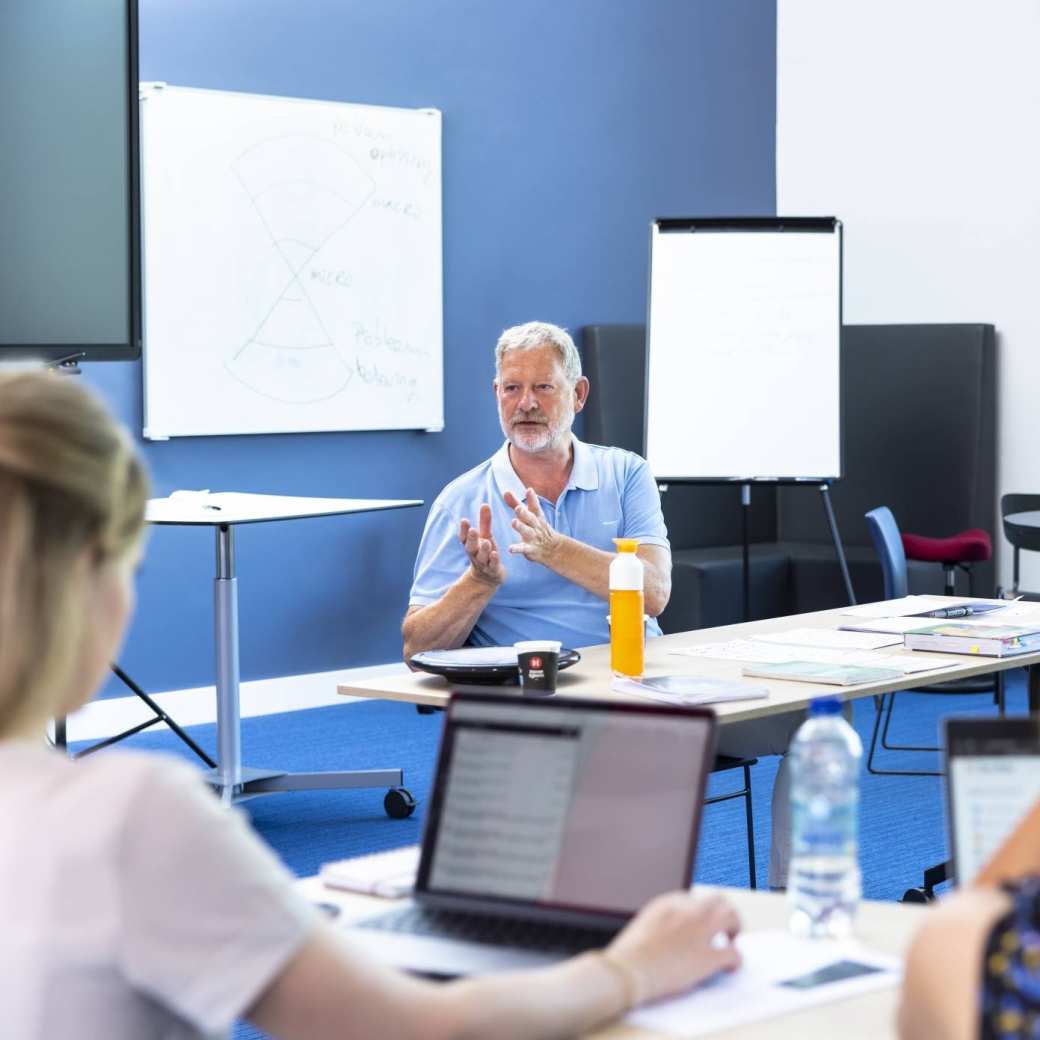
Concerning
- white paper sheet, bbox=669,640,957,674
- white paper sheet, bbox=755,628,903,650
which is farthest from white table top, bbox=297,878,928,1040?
white paper sheet, bbox=755,628,903,650

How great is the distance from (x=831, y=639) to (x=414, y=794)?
1851mm

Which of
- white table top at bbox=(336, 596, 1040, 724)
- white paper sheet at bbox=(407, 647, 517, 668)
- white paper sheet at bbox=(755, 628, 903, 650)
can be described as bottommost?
white table top at bbox=(336, 596, 1040, 724)

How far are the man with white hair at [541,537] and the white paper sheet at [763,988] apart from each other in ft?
5.36

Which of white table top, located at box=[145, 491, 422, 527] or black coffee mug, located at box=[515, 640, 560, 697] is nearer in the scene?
black coffee mug, located at box=[515, 640, 560, 697]

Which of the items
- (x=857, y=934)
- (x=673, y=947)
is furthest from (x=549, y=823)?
(x=857, y=934)

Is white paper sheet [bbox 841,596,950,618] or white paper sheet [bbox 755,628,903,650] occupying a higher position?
white paper sheet [bbox 841,596,950,618]

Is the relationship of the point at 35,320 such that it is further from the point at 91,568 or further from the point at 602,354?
the point at 602,354

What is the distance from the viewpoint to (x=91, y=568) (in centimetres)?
106

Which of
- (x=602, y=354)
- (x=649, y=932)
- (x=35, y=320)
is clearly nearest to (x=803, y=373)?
(x=602, y=354)

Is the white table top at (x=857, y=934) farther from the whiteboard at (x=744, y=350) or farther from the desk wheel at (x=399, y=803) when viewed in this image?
the whiteboard at (x=744, y=350)

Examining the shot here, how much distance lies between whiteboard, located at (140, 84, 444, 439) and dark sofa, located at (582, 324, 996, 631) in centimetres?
85

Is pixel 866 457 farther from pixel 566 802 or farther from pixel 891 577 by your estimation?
pixel 566 802

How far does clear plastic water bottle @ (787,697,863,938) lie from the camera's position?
1.47m

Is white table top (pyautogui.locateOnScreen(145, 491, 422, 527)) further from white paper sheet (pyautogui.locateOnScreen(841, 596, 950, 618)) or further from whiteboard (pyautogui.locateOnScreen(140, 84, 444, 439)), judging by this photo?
white paper sheet (pyautogui.locateOnScreen(841, 596, 950, 618))
